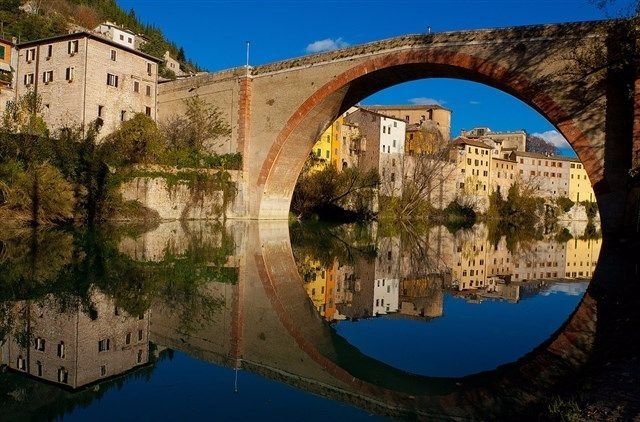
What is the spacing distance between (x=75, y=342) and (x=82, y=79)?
3282cm

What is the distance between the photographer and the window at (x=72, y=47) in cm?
3603

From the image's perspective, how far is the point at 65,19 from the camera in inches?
2312

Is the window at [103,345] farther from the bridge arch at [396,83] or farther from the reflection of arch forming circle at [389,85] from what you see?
the reflection of arch forming circle at [389,85]

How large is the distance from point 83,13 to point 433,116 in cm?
5244

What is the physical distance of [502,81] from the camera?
22906 mm

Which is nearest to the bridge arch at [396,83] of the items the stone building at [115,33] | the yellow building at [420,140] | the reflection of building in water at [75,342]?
the reflection of building in water at [75,342]

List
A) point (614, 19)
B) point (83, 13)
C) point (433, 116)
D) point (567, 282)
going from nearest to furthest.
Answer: point (567, 282), point (614, 19), point (83, 13), point (433, 116)

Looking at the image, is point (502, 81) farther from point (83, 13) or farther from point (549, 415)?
point (83, 13)

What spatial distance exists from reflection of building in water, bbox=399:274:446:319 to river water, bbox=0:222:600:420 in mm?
78

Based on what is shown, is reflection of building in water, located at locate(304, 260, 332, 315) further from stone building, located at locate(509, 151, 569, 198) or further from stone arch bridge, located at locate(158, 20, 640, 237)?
stone building, located at locate(509, 151, 569, 198)

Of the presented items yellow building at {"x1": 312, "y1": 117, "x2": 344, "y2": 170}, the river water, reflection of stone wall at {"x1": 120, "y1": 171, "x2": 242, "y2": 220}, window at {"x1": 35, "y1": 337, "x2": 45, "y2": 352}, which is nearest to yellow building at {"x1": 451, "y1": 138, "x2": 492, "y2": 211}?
yellow building at {"x1": 312, "y1": 117, "x2": 344, "y2": 170}

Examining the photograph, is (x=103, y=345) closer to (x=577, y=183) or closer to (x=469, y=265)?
(x=469, y=265)

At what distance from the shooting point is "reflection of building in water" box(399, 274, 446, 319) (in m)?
10.5

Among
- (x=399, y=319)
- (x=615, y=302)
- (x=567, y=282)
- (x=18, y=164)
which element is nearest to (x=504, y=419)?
(x=399, y=319)
